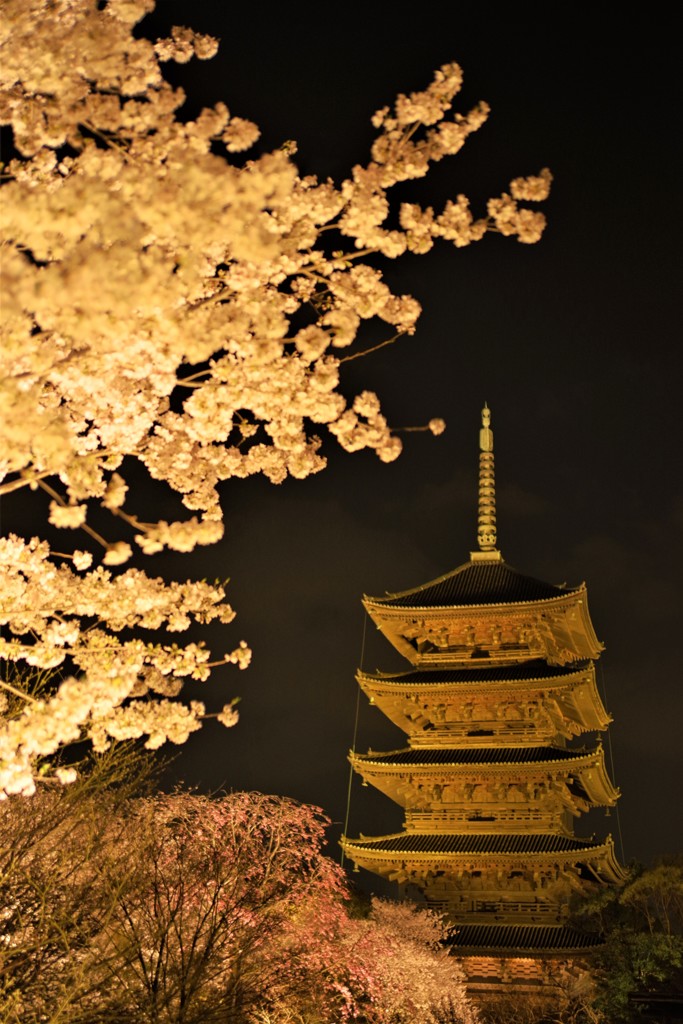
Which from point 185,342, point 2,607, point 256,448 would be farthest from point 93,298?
point 2,607

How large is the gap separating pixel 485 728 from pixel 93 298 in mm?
25735

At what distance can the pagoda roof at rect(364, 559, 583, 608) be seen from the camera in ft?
98.2

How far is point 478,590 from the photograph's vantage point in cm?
3106

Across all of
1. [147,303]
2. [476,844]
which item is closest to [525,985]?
[476,844]

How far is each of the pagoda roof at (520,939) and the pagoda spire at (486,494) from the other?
11498 millimetres

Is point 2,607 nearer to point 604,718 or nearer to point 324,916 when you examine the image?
point 324,916

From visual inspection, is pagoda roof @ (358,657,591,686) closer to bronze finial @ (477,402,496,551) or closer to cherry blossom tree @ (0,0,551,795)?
bronze finial @ (477,402,496,551)

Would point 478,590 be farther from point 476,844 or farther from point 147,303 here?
point 147,303

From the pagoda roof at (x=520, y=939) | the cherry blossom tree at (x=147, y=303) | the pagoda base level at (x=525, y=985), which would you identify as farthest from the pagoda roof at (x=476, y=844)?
the cherry blossom tree at (x=147, y=303)

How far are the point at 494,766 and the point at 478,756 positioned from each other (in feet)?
2.33

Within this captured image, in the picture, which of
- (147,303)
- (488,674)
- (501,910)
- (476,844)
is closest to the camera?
(147,303)

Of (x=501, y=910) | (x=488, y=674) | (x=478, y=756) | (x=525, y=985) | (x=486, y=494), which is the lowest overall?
(x=525, y=985)

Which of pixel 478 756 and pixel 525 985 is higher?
pixel 478 756

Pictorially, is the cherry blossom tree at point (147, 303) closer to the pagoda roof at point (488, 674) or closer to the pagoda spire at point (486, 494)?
the pagoda roof at point (488, 674)
